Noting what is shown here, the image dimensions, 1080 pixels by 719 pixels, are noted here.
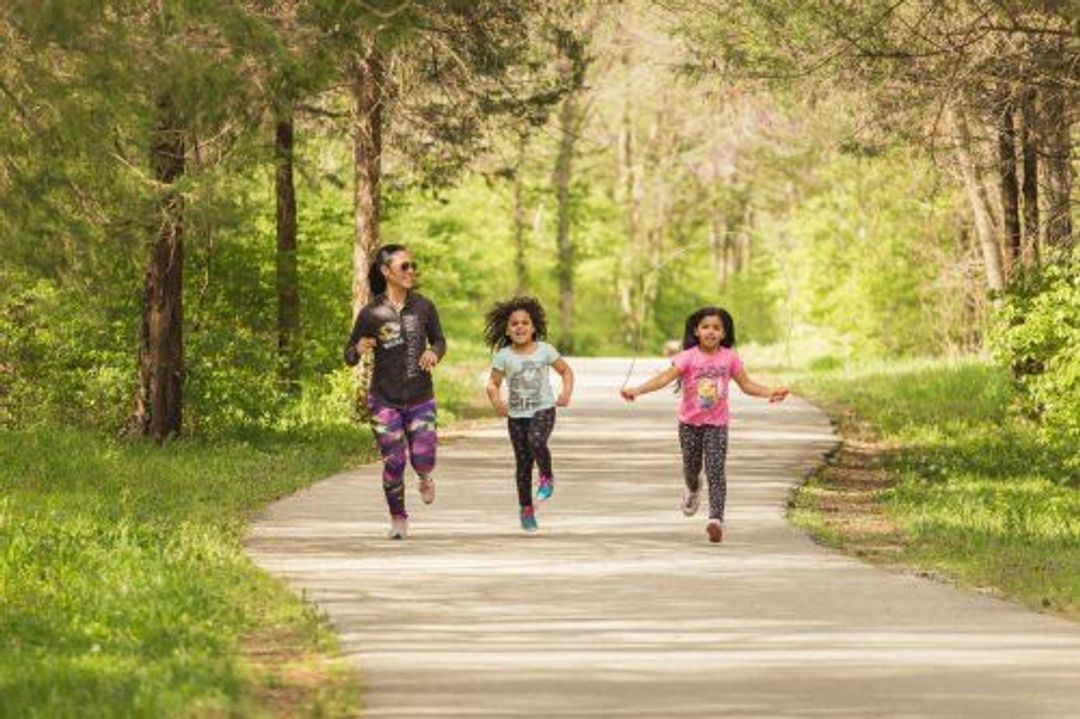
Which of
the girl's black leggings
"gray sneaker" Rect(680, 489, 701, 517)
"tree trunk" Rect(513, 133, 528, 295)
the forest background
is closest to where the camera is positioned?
the forest background

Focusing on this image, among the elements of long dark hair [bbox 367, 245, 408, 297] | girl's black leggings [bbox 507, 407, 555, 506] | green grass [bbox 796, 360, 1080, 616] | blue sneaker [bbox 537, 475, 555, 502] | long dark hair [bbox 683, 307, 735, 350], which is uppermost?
long dark hair [bbox 367, 245, 408, 297]

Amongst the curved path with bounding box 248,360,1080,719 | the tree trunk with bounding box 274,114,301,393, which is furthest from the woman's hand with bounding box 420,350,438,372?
the tree trunk with bounding box 274,114,301,393

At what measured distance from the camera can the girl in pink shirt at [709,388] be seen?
15.0m

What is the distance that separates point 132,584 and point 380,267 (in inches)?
152

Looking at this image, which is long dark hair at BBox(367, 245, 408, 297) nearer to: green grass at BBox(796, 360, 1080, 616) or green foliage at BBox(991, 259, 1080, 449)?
green grass at BBox(796, 360, 1080, 616)

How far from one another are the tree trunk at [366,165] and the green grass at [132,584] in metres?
6.98

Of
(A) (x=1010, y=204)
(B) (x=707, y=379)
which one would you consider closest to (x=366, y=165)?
(A) (x=1010, y=204)

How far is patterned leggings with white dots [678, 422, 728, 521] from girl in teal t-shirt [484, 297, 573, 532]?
92cm

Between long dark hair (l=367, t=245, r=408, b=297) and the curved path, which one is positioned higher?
Answer: long dark hair (l=367, t=245, r=408, b=297)

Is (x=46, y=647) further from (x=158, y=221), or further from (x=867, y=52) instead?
(x=867, y=52)

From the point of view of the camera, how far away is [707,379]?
49.5 ft

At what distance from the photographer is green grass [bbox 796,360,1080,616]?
46.5ft

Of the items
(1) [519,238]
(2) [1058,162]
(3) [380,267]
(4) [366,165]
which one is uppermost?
(1) [519,238]

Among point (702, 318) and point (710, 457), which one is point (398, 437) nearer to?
point (710, 457)
